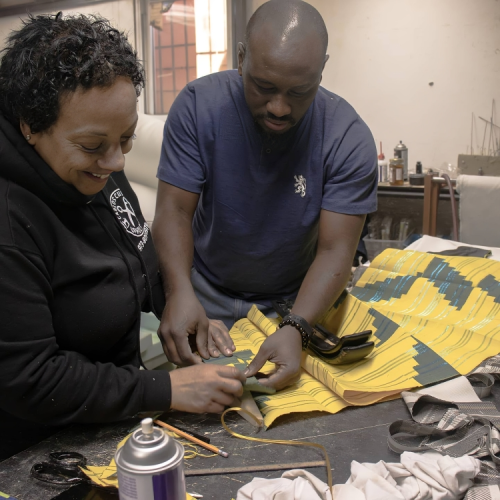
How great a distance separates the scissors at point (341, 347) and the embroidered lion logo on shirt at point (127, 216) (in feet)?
1.46

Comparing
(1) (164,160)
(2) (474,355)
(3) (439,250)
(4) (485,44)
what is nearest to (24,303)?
Answer: (1) (164,160)

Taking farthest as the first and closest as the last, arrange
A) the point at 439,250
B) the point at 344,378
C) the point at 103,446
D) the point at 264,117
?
the point at 439,250 < the point at 264,117 < the point at 344,378 < the point at 103,446

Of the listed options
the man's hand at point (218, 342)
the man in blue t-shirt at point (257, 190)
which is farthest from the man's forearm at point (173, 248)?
the man's hand at point (218, 342)

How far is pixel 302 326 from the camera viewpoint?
3.95 feet

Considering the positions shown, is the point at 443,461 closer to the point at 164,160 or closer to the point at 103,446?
the point at 103,446

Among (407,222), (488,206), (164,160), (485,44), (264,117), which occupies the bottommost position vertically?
(407,222)

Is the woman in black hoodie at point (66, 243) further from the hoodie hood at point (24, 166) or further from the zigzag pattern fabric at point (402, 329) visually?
the zigzag pattern fabric at point (402, 329)

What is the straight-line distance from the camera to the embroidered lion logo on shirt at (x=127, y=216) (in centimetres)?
111

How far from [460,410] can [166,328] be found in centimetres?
63

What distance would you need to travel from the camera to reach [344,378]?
1.14 meters

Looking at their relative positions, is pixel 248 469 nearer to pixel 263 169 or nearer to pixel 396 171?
pixel 263 169

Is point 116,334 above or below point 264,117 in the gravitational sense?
below

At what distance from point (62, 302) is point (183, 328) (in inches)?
13.3

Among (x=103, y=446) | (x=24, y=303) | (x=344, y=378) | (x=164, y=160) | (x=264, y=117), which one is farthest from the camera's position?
(x=164, y=160)
